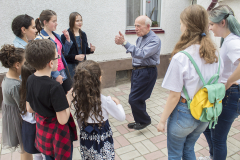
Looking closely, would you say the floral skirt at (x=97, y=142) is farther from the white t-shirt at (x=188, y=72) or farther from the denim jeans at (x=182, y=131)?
the white t-shirt at (x=188, y=72)

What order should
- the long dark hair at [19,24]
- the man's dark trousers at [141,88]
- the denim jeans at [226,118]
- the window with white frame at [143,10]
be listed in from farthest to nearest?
the window with white frame at [143,10] < the man's dark trousers at [141,88] < the long dark hair at [19,24] < the denim jeans at [226,118]

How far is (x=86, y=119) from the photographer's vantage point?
5.06 feet

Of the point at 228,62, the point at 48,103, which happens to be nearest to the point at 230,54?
the point at 228,62

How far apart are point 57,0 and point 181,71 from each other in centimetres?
364

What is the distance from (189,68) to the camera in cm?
142

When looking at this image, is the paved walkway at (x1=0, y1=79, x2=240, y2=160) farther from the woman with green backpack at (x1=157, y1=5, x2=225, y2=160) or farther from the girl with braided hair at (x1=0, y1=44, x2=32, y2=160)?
the woman with green backpack at (x1=157, y1=5, x2=225, y2=160)

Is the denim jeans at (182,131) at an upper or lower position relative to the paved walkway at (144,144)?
upper

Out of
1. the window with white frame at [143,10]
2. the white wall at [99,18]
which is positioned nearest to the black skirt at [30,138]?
the white wall at [99,18]

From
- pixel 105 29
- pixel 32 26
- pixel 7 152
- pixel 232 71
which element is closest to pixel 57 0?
pixel 105 29

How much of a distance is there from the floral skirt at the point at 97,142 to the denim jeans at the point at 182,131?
554mm

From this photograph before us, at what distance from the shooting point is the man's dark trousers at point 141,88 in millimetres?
2819

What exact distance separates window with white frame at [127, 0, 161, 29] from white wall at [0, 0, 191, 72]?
0.69ft

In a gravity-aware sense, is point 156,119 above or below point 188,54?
below

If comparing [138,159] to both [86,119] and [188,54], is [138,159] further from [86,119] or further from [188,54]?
[188,54]
